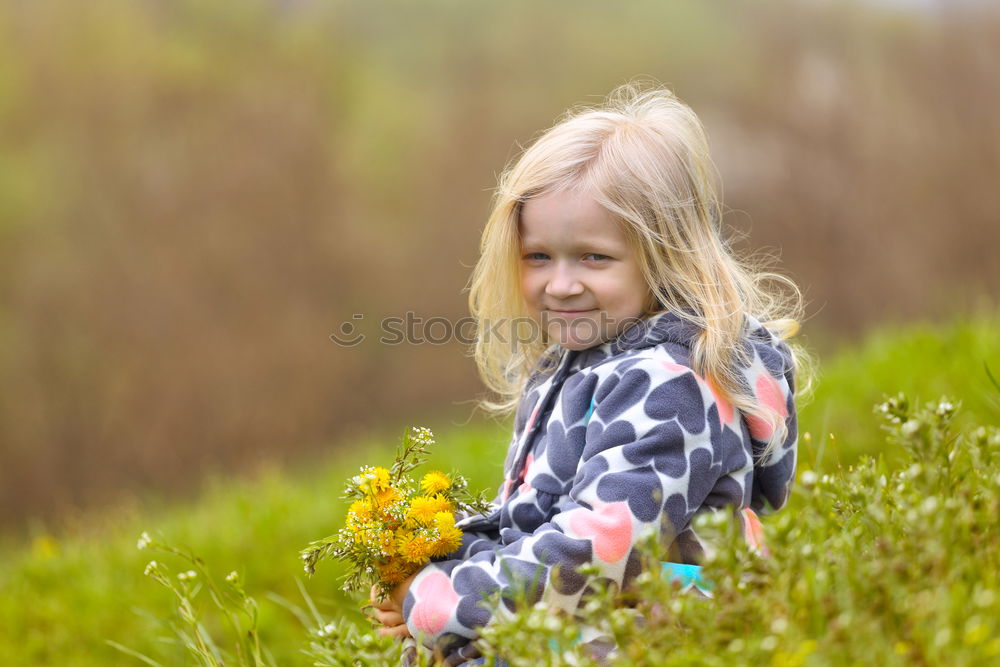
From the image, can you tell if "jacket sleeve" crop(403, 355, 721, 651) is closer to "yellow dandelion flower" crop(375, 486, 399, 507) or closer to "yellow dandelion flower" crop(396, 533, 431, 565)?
"yellow dandelion flower" crop(396, 533, 431, 565)

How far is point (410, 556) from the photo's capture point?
2.03 metres

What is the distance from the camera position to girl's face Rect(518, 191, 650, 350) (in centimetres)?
226

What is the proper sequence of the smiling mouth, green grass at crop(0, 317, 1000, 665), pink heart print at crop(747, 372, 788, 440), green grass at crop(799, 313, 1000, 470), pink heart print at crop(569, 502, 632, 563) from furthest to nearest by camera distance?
green grass at crop(0, 317, 1000, 665)
green grass at crop(799, 313, 1000, 470)
the smiling mouth
pink heart print at crop(747, 372, 788, 440)
pink heart print at crop(569, 502, 632, 563)

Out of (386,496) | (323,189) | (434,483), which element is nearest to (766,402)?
(434,483)

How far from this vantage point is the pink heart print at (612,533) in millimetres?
Result: 1943

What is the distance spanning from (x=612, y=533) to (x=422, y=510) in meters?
0.40

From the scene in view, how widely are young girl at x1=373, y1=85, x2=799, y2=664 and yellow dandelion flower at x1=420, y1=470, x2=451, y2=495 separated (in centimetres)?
14

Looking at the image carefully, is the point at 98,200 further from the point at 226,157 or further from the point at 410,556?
the point at 410,556

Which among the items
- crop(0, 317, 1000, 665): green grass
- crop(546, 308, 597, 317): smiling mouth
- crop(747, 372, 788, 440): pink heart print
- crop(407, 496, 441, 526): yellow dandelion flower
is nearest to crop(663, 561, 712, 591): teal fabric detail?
crop(747, 372, 788, 440): pink heart print

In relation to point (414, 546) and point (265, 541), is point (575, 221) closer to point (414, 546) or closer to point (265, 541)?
point (414, 546)

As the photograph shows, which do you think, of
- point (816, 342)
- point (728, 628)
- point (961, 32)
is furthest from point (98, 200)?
point (728, 628)

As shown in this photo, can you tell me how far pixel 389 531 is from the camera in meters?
2.02

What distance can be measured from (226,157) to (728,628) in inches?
477

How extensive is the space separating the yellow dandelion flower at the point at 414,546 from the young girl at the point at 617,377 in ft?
0.19
